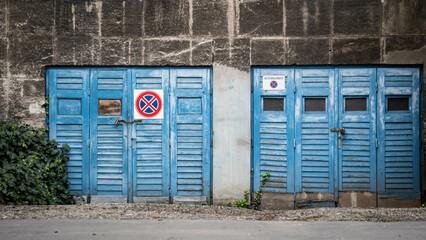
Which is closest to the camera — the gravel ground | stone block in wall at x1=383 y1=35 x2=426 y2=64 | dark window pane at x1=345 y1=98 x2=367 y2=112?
the gravel ground

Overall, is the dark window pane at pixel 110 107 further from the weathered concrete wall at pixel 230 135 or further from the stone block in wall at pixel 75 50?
the weathered concrete wall at pixel 230 135

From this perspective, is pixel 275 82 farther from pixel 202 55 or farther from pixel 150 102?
pixel 150 102

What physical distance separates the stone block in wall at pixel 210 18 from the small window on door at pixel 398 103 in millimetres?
3054

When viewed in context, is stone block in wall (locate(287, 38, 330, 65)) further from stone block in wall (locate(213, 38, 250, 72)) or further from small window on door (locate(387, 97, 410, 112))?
small window on door (locate(387, 97, 410, 112))

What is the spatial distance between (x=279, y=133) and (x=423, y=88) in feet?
8.31

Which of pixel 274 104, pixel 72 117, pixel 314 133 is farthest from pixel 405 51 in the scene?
pixel 72 117

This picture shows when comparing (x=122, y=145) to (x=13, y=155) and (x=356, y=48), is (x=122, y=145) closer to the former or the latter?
(x=13, y=155)

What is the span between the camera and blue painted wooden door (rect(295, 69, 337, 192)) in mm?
7820

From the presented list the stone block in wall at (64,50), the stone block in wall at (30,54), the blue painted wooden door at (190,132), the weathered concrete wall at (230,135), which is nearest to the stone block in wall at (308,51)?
the weathered concrete wall at (230,135)

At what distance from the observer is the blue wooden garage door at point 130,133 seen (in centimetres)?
791

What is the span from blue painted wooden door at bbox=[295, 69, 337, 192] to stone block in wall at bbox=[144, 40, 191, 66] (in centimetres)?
197

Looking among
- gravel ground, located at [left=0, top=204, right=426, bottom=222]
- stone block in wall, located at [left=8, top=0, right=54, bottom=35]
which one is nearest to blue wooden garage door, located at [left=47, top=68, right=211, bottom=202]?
gravel ground, located at [left=0, top=204, right=426, bottom=222]

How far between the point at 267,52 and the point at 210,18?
1.14m

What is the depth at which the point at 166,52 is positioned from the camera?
7859 mm
